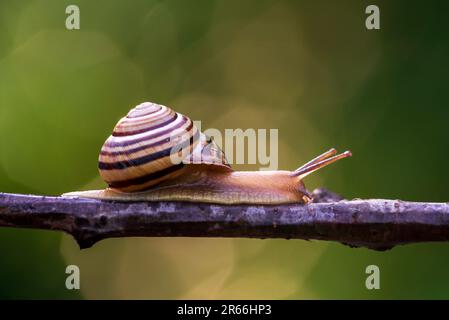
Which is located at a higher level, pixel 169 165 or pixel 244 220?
pixel 169 165

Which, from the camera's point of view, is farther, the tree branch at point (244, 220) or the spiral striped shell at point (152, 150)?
the spiral striped shell at point (152, 150)

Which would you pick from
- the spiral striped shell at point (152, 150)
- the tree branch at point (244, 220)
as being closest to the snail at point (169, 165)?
the spiral striped shell at point (152, 150)

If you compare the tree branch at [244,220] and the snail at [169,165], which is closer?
the tree branch at [244,220]

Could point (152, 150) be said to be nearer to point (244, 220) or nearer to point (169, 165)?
point (169, 165)

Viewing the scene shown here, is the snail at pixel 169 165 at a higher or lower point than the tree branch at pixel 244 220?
higher

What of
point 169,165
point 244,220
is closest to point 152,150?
point 169,165

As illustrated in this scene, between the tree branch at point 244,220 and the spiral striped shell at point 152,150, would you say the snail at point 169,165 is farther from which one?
the tree branch at point 244,220
